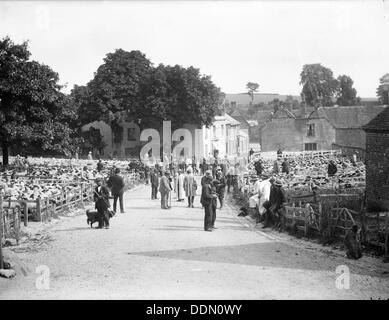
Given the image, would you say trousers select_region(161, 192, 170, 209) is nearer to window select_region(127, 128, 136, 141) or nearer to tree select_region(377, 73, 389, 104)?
tree select_region(377, 73, 389, 104)

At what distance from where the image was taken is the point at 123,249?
13828 millimetres

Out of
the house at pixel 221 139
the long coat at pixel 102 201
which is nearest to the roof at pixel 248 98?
the house at pixel 221 139

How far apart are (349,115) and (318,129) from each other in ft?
15.5

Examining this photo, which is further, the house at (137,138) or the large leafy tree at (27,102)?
the house at (137,138)

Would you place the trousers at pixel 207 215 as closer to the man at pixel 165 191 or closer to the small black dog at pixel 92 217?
the small black dog at pixel 92 217

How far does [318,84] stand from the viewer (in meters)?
112

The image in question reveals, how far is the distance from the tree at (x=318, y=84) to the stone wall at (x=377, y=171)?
8675 centimetres

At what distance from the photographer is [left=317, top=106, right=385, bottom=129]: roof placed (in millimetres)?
73250

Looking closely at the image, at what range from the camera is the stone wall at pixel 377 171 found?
868 inches

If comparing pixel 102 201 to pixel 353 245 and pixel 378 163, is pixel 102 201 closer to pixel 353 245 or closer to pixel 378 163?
pixel 353 245

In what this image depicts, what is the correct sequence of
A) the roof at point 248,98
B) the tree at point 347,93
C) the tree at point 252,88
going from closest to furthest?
the tree at point 347,93
the tree at point 252,88
the roof at point 248,98

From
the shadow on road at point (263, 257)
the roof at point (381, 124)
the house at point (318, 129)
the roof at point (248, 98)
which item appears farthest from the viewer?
the roof at point (248, 98)

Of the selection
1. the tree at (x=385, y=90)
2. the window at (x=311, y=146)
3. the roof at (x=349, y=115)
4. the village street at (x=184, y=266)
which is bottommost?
the village street at (x=184, y=266)
